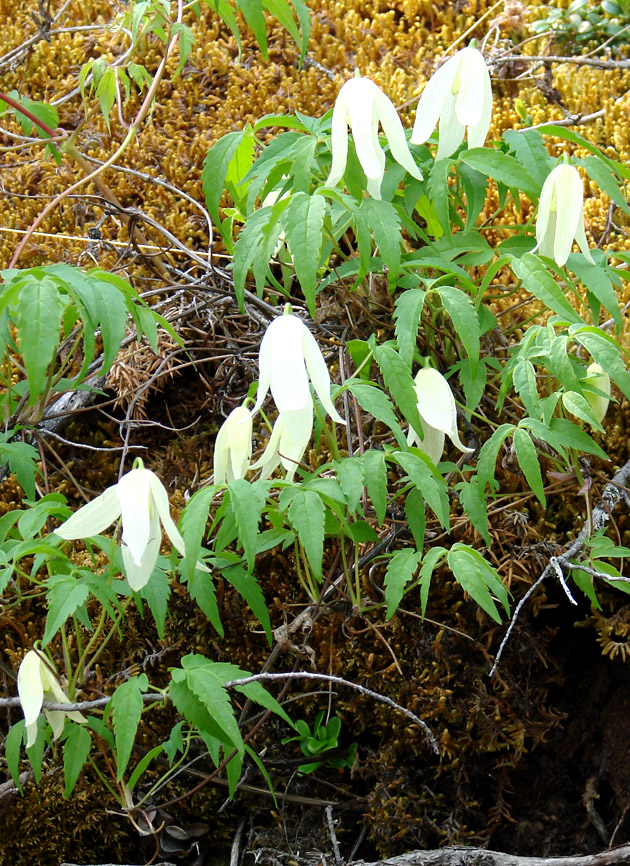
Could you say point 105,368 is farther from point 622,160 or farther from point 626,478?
point 622,160

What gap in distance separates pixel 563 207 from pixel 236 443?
0.52 m

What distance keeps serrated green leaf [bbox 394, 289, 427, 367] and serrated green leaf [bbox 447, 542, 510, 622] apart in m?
0.24

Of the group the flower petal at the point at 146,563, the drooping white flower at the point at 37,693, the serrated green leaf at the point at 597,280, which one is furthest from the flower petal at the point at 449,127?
the drooping white flower at the point at 37,693

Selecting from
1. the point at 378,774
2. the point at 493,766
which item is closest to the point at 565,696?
the point at 493,766

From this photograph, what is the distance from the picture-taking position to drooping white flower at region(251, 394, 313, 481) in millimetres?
855

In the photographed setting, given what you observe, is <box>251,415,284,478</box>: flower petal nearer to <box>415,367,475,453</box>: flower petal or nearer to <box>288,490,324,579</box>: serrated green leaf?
<box>288,490,324,579</box>: serrated green leaf

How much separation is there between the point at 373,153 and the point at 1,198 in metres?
1.33

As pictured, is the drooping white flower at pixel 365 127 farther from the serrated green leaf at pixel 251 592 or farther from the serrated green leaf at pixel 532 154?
the serrated green leaf at pixel 251 592

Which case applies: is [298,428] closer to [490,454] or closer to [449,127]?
[490,454]

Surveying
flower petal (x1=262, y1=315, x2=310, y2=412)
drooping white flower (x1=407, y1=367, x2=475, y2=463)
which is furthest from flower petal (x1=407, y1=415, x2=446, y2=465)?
flower petal (x1=262, y1=315, x2=310, y2=412)

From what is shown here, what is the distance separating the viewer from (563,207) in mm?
1031

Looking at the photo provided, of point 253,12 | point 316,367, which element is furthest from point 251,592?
point 253,12

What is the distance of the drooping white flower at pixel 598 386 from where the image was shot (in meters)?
1.10

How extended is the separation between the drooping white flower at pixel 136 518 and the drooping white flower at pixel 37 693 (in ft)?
0.67
